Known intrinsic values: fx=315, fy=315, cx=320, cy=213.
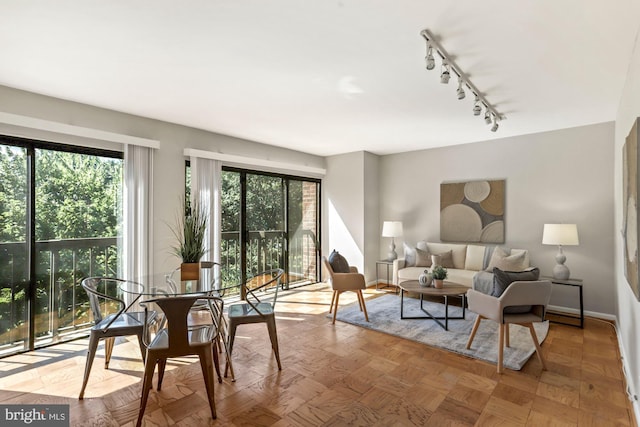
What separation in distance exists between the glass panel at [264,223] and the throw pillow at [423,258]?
92.1 inches

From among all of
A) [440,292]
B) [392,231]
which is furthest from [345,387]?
[392,231]

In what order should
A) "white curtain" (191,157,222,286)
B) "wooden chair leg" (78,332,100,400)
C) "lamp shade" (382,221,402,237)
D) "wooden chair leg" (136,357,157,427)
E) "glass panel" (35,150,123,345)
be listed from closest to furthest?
"wooden chair leg" (136,357,157,427)
"wooden chair leg" (78,332,100,400)
"glass panel" (35,150,123,345)
"white curtain" (191,157,222,286)
"lamp shade" (382,221,402,237)

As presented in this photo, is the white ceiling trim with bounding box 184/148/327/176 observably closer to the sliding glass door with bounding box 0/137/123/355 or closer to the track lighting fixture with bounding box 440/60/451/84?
the sliding glass door with bounding box 0/137/123/355

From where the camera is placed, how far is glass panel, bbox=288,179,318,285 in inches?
230

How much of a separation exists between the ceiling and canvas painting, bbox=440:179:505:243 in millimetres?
1364

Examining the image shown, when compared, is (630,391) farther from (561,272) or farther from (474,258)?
(474,258)

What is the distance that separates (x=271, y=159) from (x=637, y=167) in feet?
14.5

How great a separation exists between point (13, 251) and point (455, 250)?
5.49 metres

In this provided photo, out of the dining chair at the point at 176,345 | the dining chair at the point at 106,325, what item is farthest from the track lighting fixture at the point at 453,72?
the dining chair at the point at 106,325

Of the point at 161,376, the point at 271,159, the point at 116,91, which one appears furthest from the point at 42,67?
the point at 271,159

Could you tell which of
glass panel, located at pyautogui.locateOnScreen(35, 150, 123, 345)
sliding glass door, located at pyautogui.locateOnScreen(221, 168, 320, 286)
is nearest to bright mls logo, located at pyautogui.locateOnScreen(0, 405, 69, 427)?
glass panel, located at pyautogui.locateOnScreen(35, 150, 123, 345)

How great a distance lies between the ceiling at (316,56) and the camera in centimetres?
183

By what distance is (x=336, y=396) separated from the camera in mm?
2309

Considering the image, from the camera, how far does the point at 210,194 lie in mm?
4293
